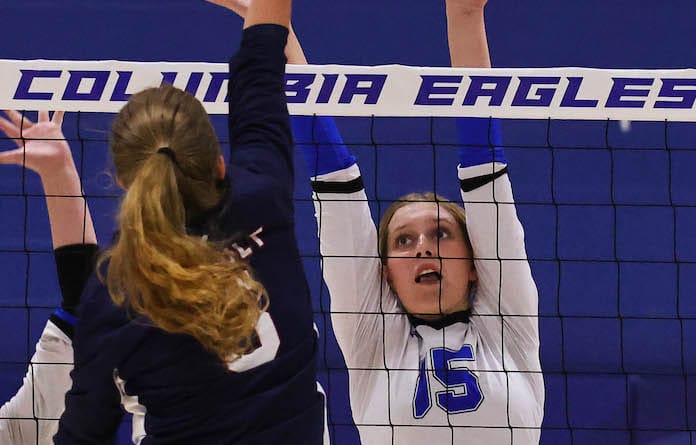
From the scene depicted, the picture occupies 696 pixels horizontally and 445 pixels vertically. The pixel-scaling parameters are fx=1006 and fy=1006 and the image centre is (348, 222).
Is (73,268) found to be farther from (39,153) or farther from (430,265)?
(430,265)

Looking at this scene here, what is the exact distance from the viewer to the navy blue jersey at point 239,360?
4.51 ft

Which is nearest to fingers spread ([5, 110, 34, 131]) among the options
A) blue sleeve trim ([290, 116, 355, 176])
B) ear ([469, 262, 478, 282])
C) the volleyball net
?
blue sleeve trim ([290, 116, 355, 176])

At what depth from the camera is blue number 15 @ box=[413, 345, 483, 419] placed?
2473 millimetres

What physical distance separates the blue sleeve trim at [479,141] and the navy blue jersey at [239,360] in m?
0.98

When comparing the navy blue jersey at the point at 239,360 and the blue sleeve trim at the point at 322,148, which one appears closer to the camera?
the navy blue jersey at the point at 239,360

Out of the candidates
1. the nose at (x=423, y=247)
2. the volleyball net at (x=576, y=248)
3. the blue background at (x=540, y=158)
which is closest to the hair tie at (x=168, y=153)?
the nose at (x=423, y=247)

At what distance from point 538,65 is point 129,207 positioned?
7.88ft

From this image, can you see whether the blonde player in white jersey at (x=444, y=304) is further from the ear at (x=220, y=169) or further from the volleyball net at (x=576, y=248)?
the ear at (x=220, y=169)

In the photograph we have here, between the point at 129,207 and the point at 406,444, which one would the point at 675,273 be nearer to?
the point at 406,444

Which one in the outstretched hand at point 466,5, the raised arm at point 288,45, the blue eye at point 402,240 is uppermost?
the outstretched hand at point 466,5

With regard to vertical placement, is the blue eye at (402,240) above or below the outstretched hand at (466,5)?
below

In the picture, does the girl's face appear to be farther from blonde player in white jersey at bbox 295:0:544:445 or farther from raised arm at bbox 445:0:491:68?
raised arm at bbox 445:0:491:68

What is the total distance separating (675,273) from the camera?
3.47 metres

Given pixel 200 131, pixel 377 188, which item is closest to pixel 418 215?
pixel 377 188
